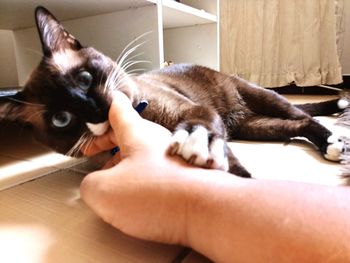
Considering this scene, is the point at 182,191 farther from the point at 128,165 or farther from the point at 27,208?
the point at 27,208

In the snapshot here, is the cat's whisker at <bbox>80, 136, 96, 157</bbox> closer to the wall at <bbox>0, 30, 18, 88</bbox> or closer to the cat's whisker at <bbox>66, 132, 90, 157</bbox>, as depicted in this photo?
the cat's whisker at <bbox>66, 132, 90, 157</bbox>

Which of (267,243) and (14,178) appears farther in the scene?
(14,178)

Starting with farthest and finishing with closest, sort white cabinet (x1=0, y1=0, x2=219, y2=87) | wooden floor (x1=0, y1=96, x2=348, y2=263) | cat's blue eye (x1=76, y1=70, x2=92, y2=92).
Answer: white cabinet (x1=0, y1=0, x2=219, y2=87) < cat's blue eye (x1=76, y1=70, x2=92, y2=92) < wooden floor (x1=0, y1=96, x2=348, y2=263)

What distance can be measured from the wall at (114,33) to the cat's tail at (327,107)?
2.32ft

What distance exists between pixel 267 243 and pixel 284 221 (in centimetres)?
3

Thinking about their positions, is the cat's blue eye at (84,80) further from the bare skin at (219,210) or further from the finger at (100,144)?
the bare skin at (219,210)

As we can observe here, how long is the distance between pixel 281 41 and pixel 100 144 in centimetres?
243

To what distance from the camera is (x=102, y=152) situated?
80 cm

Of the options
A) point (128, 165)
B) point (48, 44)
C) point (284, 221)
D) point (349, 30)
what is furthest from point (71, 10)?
point (349, 30)

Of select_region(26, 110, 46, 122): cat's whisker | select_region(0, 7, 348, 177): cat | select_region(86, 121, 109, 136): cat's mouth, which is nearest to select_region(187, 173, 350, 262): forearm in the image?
select_region(0, 7, 348, 177): cat

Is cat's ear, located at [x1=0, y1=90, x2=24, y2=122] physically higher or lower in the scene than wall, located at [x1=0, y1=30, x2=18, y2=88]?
lower

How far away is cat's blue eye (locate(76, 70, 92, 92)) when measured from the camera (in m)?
0.70

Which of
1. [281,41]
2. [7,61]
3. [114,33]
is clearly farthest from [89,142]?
[281,41]

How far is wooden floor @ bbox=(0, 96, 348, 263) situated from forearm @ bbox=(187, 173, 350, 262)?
8cm
